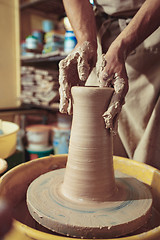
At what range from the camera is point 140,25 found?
2.77 feet

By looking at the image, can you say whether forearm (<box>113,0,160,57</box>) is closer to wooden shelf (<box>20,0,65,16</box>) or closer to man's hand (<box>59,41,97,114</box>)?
man's hand (<box>59,41,97,114</box>)

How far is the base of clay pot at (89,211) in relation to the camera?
0.63 meters

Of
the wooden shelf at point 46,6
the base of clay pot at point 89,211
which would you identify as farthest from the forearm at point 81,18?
the wooden shelf at point 46,6

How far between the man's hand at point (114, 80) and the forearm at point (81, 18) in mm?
220

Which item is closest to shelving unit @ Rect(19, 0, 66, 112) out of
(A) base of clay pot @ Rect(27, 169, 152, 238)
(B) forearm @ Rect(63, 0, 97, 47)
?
(B) forearm @ Rect(63, 0, 97, 47)

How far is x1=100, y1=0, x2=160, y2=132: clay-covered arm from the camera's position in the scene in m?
0.72

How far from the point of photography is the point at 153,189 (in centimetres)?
93

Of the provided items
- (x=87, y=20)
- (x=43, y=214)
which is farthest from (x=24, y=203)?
(x=87, y=20)

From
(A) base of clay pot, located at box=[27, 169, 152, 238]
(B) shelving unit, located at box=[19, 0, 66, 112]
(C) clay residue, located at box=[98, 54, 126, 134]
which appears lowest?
(A) base of clay pot, located at box=[27, 169, 152, 238]

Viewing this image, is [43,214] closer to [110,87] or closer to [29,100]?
[110,87]

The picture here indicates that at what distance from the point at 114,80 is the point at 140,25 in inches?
10.1

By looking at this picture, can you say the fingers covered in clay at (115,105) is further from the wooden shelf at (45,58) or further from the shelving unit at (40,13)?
the shelving unit at (40,13)

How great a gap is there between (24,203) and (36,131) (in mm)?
1537

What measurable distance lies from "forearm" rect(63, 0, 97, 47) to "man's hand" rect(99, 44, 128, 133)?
0.22 m
